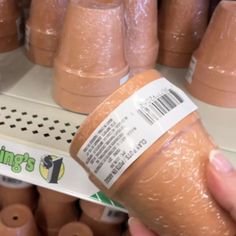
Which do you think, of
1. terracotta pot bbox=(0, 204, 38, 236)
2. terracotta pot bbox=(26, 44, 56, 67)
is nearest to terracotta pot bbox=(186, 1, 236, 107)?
terracotta pot bbox=(26, 44, 56, 67)

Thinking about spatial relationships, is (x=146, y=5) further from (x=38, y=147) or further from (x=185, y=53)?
(x=38, y=147)

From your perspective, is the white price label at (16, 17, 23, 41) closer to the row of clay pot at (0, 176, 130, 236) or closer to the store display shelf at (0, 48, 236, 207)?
the store display shelf at (0, 48, 236, 207)

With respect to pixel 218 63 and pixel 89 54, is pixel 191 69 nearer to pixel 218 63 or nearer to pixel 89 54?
pixel 218 63

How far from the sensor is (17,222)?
725mm

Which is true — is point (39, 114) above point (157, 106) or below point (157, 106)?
below

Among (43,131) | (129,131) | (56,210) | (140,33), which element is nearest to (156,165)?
(129,131)

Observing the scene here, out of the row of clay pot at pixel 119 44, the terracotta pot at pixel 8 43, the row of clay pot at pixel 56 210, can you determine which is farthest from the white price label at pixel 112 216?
the terracotta pot at pixel 8 43

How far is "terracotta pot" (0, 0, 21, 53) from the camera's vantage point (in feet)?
2.52

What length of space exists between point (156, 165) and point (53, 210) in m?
0.49

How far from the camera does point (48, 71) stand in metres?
0.77

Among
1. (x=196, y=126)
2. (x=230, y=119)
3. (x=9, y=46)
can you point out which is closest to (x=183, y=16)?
(x=230, y=119)

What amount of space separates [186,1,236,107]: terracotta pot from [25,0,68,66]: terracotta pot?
24 cm

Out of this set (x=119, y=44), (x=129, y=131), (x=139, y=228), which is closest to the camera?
(x=129, y=131)

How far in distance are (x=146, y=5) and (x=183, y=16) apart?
105 mm
